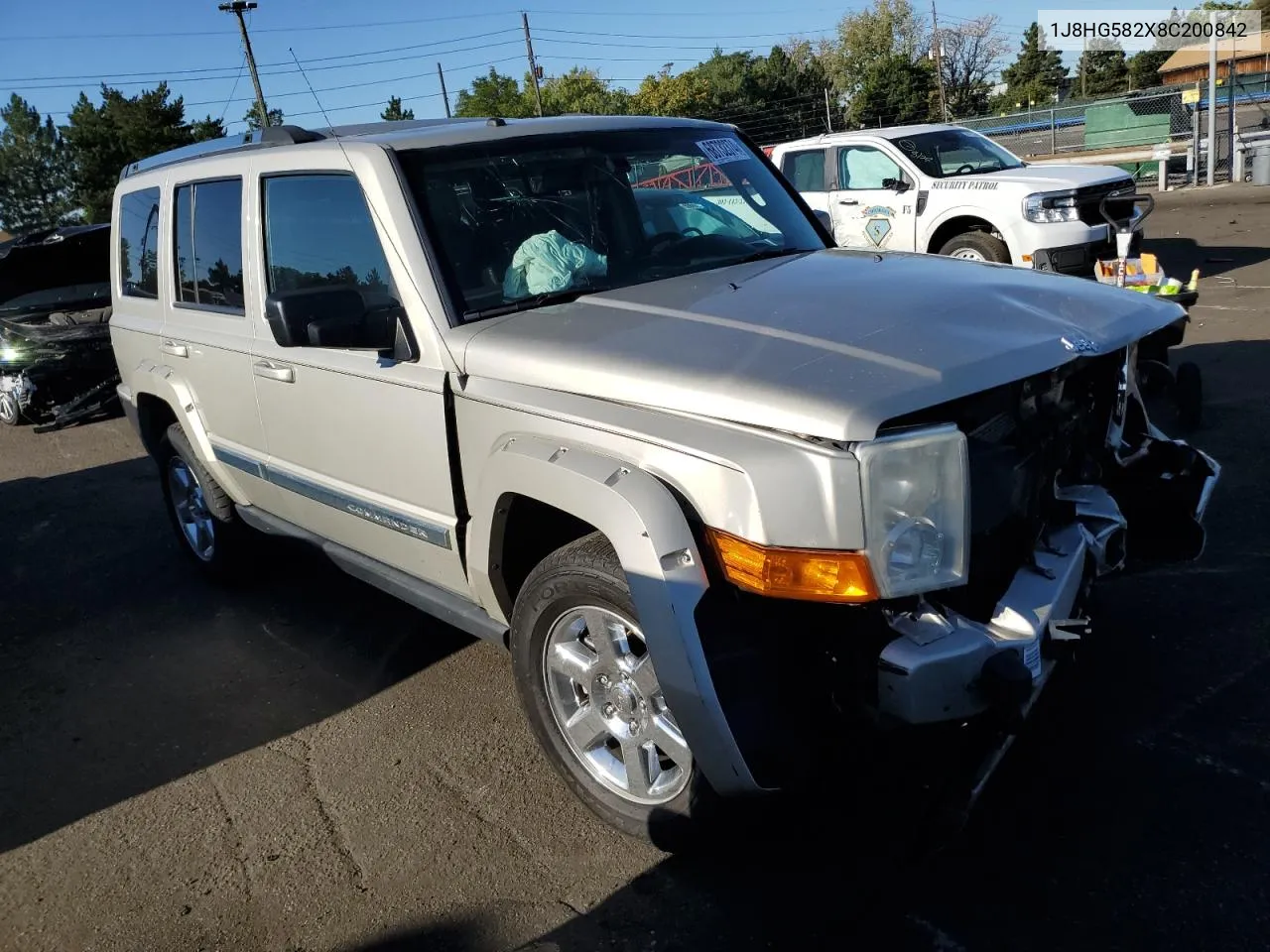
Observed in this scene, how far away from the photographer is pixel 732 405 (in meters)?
2.54

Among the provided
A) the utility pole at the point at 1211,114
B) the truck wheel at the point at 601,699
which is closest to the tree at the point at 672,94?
the utility pole at the point at 1211,114

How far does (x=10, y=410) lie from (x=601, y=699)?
33.7 feet

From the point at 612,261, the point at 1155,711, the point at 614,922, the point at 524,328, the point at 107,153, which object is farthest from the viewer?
the point at 107,153

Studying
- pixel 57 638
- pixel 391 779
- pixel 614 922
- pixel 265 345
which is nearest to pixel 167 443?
pixel 57 638

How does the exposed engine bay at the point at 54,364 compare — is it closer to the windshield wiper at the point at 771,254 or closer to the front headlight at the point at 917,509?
the windshield wiper at the point at 771,254

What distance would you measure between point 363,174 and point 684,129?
1404mm

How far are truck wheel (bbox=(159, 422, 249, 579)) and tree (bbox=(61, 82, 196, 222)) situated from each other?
41.8 metres

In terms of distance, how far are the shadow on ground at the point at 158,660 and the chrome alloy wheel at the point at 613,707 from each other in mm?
1439

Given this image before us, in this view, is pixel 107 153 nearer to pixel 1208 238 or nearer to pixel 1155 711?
pixel 1208 238

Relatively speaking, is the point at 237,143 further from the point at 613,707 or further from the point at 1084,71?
the point at 1084,71

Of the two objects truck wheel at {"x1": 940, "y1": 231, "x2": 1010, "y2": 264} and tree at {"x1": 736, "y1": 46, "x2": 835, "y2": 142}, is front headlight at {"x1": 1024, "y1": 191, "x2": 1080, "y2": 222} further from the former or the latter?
tree at {"x1": 736, "y1": 46, "x2": 835, "y2": 142}

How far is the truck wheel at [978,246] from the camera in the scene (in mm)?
10367

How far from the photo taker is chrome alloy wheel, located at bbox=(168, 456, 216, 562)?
5.52m

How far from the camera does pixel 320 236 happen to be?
3885 mm
